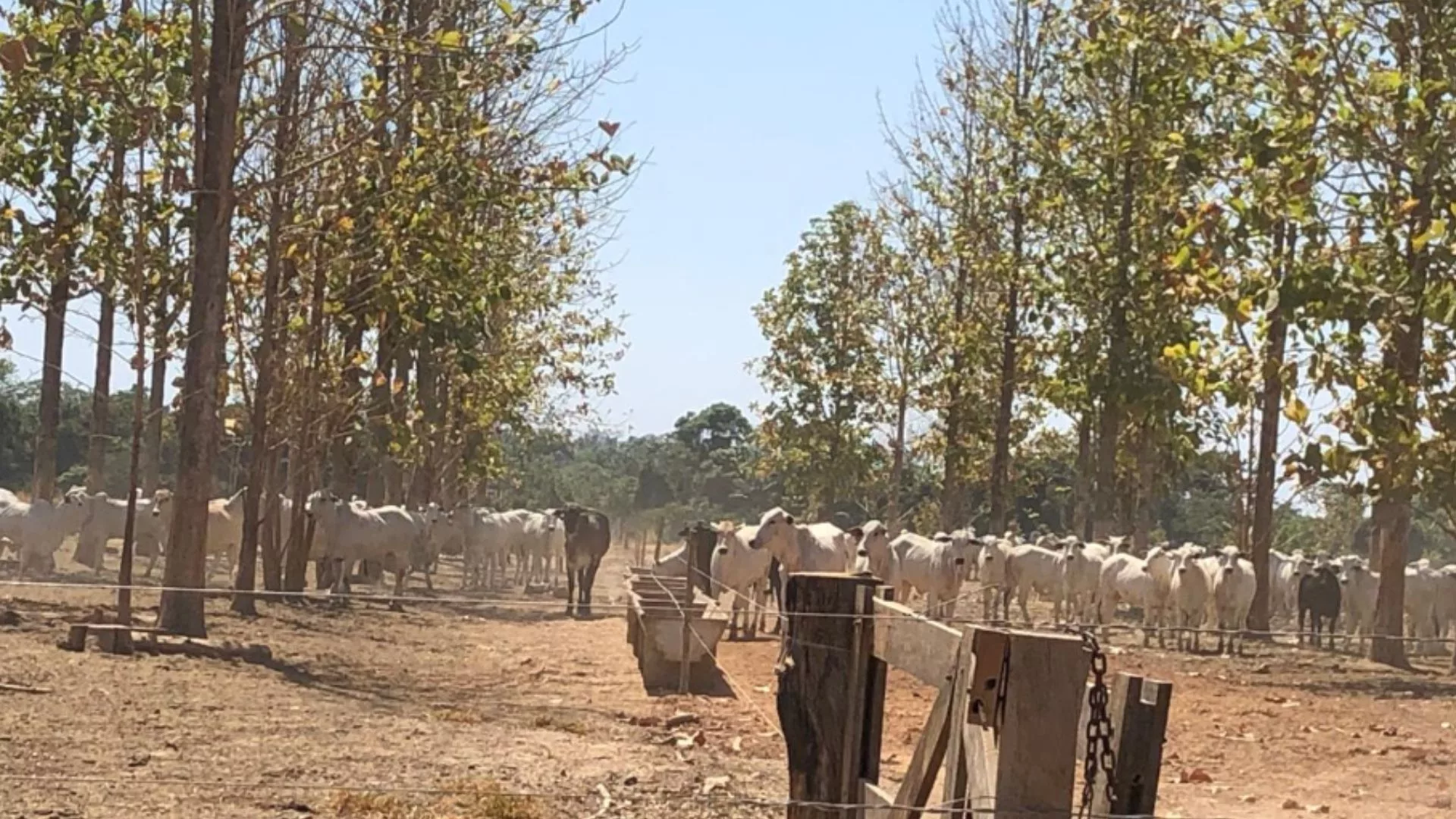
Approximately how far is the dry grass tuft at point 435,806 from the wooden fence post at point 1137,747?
15.7 ft

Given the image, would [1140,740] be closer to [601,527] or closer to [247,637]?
[247,637]

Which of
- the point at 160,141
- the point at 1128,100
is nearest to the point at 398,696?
the point at 160,141

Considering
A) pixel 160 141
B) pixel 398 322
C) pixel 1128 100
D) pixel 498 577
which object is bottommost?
pixel 498 577

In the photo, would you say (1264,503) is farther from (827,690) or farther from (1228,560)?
(827,690)

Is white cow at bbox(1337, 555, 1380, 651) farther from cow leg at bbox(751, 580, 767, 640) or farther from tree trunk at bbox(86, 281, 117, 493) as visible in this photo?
tree trunk at bbox(86, 281, 117, 493)

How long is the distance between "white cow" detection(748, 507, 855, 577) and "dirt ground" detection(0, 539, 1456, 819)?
17.6 feet

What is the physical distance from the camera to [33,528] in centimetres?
2588

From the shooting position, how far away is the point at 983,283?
38781 mm

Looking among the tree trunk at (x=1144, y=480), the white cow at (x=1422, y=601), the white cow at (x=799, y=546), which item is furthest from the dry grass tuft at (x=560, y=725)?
the white cow at (x=1422, y=601)

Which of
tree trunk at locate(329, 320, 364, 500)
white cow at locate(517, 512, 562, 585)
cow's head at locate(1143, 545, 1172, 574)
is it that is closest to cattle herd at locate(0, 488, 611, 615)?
tree trunk at locate(329, 320, 364, 500)

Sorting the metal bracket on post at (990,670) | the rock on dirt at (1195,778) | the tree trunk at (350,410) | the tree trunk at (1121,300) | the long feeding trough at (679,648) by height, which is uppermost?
the tree trunk at (1121,300)

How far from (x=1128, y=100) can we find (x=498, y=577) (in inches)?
801

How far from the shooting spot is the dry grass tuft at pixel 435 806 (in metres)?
9.42

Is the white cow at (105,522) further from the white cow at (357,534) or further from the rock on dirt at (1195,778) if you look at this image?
the rock on dirt at (1195,778)
